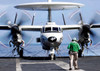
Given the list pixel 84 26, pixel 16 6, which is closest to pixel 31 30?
pixel 16 6

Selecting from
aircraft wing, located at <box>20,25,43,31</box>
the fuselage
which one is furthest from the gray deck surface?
aircraft wing, located at <box>20,25,43,31</box>

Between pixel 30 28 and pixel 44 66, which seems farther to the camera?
pixel 30 28

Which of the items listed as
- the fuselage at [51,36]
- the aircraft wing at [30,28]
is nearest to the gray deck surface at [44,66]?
the fuselage at [51,36]

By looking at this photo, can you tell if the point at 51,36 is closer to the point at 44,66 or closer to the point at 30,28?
the point at 30,28

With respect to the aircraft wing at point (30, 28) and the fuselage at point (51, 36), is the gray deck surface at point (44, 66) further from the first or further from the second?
the aircraft wing at point (30, 28)

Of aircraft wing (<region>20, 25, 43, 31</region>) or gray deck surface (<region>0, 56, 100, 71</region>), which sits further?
aircraft wing (<region>20, 25, 43, 31</region>)

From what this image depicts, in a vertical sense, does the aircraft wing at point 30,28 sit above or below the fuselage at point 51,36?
above

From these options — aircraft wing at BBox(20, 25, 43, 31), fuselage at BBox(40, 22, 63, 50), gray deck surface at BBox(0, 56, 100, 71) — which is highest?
aircraft wing at BBox(20, 25, 43, 31)

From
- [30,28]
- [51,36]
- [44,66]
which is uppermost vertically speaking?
[30,28]

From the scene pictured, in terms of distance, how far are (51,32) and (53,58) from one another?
2453 mm

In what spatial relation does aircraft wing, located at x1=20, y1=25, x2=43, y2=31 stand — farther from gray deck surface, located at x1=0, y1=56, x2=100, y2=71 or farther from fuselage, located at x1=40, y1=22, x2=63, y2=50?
gray deck surface, located at x1=0, y1=56, x2=100, y2=71

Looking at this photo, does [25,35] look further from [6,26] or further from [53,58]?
[53,58]

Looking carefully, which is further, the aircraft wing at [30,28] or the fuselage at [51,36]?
the aircraft wing at [30,28]

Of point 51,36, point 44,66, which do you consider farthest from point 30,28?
point 44,66
